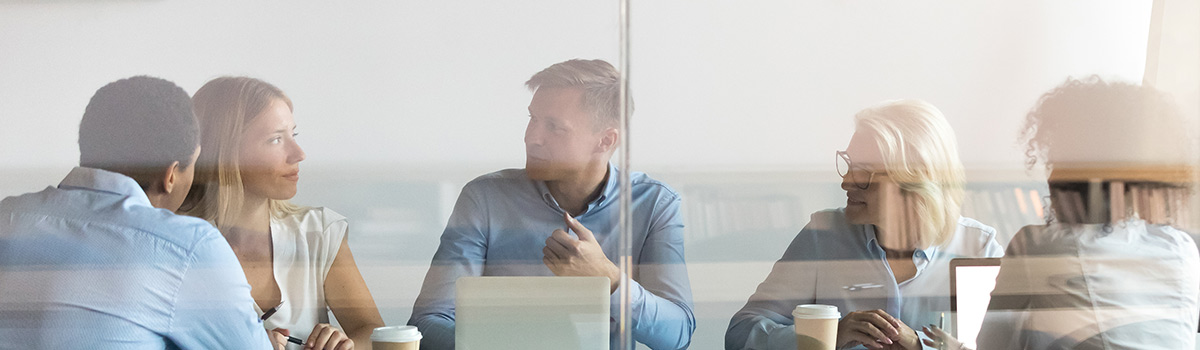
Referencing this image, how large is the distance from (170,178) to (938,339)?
4.13 feet

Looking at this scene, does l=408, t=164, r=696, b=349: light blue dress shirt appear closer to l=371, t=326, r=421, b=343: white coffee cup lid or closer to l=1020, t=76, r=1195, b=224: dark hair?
l=371, t=326, r=421, b=343: white coffee cup lid

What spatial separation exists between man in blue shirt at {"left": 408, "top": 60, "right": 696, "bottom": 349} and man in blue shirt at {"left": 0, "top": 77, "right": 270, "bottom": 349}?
1.31 feet

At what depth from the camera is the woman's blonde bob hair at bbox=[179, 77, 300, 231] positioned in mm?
1228

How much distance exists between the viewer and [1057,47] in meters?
1.61

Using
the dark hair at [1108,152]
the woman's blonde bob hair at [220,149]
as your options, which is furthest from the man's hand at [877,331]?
the woman's blonde bob hair at [220,149]

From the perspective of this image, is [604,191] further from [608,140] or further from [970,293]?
[970,293]

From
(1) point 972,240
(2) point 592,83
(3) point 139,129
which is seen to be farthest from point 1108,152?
(3) point 139,129

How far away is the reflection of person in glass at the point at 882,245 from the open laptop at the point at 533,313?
26 centimetres

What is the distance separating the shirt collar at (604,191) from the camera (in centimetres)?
144

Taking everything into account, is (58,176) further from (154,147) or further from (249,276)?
(249,276)

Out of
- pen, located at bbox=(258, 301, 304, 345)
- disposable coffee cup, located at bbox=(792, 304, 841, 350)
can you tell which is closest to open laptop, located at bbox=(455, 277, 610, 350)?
pen, located at bbox=(258, 301, 304, 345)

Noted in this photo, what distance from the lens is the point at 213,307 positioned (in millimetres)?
1135

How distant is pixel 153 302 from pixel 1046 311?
1494 mm

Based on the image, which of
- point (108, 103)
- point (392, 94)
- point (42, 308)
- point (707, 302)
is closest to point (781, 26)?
point (707, 302)
